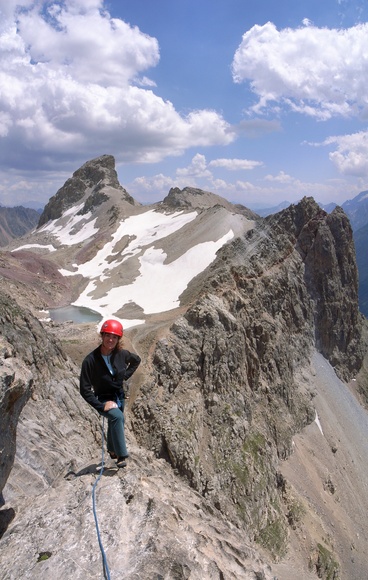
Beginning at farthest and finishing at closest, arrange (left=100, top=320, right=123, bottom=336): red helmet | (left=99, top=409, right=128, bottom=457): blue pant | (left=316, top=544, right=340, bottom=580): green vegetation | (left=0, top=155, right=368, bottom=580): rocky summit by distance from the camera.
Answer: (left=316, top=544, right=340, bottom=580): green vegetation < (left=99, top=409, right=128, bottom=457): blue pant < (left=100, top=320, right=123, bottom=336): red helmet < (left=0, top=155, right=368, bottom=580): rocky summit

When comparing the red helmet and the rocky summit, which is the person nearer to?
the red helmet

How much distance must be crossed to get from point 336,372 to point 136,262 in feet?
136

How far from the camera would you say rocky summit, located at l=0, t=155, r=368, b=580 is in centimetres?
830

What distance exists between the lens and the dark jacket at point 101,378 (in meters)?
9.57

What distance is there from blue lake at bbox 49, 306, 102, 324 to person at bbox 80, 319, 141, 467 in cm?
3822

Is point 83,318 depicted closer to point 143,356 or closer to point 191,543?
point 143,356

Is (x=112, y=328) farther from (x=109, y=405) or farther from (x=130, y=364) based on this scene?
(x=109, y=405)

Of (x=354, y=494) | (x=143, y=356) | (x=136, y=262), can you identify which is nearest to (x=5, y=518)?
(x=143, y=356)

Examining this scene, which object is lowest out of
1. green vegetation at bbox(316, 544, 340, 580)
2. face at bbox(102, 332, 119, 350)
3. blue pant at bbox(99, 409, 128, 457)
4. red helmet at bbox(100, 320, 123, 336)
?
green vegetation at bbox(316, 544, 340, 580)

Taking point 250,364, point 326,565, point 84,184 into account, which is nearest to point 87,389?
point 250,364

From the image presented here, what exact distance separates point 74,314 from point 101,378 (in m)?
43.6

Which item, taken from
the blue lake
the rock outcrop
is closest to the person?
the blue lake

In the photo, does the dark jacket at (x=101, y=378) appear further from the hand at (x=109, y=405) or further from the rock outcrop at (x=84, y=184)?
the rock outcrop at (x=84, y=184)

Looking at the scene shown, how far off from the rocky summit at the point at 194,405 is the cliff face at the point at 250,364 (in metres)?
0.20
